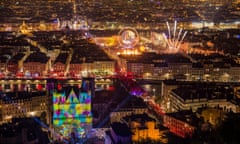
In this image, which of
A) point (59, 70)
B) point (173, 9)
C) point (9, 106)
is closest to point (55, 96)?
point (9, 106)

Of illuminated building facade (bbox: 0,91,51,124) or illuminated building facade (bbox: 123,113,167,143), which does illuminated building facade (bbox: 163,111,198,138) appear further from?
illuminated building facade (bbox: 0,91,51,124)

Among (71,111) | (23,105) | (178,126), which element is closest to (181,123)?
(178,126)

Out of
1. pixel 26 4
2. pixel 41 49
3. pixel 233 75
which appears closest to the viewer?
pixel 233 75

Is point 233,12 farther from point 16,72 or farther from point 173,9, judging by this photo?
point 16,72

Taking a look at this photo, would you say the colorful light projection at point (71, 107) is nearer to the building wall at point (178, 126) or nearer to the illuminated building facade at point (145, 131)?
the illuminated building facade at point (145, 131)

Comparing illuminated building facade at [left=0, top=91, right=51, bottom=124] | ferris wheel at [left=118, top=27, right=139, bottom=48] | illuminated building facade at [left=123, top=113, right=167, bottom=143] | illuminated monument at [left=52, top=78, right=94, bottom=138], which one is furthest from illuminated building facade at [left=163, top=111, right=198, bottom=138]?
ferris wheel at [left=118, top=27, right=139, bottom=48]

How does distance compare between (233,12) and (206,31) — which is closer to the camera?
(206,31)

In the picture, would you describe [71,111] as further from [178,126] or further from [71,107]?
[178,126]

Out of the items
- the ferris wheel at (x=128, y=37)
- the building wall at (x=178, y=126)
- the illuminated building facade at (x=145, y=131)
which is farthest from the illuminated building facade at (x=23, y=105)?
the ferris wheel at (x=128, y=37)
